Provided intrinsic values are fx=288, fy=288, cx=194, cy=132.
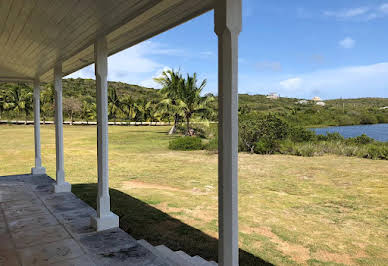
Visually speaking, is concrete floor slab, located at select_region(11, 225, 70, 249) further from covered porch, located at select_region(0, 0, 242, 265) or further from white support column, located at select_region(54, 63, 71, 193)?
white support column, located at select_region(54, 63, 71, 193)

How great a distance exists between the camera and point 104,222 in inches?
159

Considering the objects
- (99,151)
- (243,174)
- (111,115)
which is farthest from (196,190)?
(111,115)

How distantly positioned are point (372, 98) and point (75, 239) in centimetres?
5814

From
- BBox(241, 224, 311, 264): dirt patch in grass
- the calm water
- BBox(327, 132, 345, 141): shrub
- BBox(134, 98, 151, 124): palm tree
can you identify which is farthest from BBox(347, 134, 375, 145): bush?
BBox(134, 98, 151, 124): palm tree

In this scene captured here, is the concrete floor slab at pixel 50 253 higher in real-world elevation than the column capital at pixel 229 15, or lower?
lower

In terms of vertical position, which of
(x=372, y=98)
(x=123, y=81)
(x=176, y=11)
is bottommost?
(x=176, y=11)

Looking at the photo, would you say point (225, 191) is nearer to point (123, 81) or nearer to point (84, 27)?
point (84, 27)

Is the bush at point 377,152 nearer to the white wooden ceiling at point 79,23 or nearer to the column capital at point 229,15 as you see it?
the white wooden ceiling at point 79,23

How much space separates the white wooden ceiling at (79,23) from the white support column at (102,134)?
0.30 m

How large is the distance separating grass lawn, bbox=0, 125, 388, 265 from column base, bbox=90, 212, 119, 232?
0.54 metres

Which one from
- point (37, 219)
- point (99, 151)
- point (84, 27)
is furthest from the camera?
point (37, 219)

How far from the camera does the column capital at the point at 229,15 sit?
2.03 m

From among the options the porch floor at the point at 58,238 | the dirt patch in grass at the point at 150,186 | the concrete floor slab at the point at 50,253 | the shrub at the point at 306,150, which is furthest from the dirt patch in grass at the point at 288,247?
the shrub at the point at 306,150

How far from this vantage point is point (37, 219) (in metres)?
4.48
